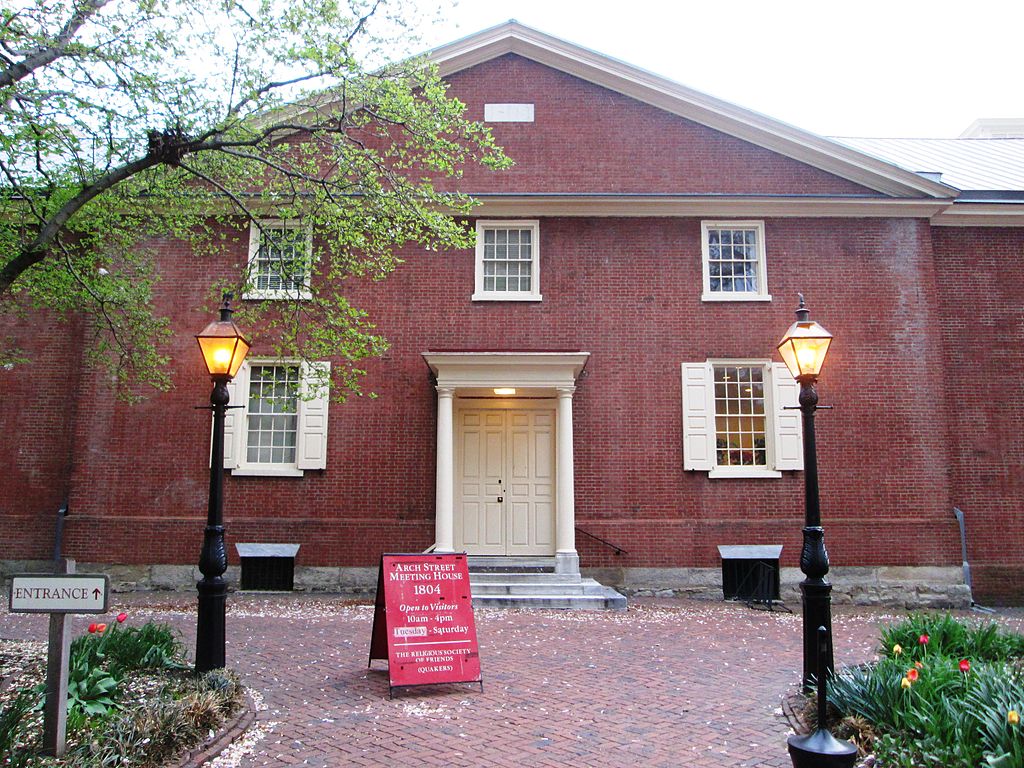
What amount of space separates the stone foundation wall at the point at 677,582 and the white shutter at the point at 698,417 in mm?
1897

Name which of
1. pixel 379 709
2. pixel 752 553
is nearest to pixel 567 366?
pixel 752 553

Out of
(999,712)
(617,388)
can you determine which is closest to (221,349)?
(999,712)

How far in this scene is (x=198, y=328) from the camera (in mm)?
13930

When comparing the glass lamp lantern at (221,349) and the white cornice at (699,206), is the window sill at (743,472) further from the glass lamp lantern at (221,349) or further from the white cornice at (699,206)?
the glass lamp lantern at (221,349)

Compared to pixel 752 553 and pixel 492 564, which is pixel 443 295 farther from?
pixel 752 553

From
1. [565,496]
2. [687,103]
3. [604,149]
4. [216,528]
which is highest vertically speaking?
[687,103]

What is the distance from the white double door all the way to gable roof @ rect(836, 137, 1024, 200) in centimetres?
854

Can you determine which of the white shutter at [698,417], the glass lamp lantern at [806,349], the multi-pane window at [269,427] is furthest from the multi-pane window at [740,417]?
the multi-pane window at [269,427]

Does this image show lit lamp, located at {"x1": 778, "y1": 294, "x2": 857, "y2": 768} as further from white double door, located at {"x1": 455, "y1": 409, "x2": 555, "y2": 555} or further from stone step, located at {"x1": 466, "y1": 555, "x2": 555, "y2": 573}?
white double door, located at {"x1": 455, "y1": 409, "x2": 555, "y2": 555}

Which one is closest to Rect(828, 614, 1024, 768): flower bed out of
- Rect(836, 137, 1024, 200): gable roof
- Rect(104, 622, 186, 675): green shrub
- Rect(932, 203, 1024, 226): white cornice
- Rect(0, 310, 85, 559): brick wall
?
Rect(104, 622, 186, 675): green shrub

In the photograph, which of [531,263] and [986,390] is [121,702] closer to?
[531,263]

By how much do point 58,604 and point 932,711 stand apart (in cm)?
581

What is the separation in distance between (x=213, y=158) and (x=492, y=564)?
749cm

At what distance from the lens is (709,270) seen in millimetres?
14336
